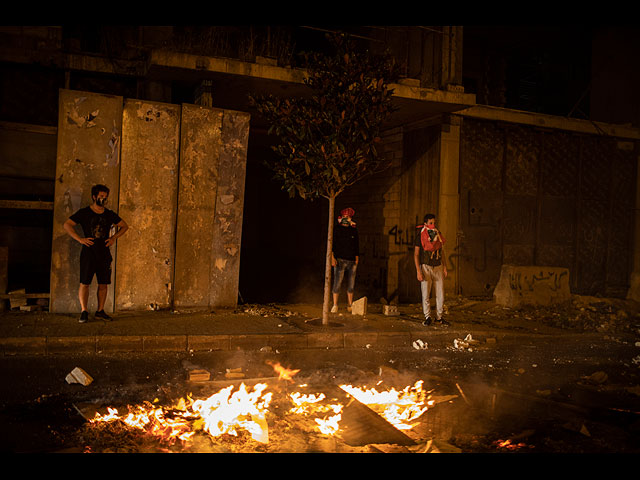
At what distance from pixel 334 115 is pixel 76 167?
14.2 feet

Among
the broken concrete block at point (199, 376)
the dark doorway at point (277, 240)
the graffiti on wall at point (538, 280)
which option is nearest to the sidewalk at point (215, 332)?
the broken concrete block at point (199, 376)

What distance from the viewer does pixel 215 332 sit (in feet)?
25.0

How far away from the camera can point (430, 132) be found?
41.1 ft

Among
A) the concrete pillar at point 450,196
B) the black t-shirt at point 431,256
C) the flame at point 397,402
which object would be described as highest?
the concrete pillar at point 450,196

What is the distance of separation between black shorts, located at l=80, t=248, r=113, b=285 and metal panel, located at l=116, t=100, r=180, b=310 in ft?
2.13

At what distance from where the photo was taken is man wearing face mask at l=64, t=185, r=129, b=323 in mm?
8109

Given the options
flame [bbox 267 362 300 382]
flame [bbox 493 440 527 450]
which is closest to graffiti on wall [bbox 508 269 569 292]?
flame [bbox 267 362 300 382]

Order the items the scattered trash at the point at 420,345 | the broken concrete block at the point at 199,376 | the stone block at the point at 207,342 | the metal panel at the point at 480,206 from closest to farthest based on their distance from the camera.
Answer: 1. the broken concrete block at the point at 199,376
2. the stone block at the point at 207,342
3. the scattered trash at the point at 420,345
4. the metal panel at the point at 480,206

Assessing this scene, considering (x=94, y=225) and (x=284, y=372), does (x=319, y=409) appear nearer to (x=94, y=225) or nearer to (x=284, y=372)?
(x=284, y=372)

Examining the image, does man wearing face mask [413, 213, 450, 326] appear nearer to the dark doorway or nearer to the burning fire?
the burning fire

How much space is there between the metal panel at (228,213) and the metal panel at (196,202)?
100 millimetres

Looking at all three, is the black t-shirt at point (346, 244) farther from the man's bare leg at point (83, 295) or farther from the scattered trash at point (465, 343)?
the man's bare leg at point (83, 295)

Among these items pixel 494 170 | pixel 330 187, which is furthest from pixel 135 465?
pixel 494 170

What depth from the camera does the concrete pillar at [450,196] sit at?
12.2m
